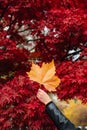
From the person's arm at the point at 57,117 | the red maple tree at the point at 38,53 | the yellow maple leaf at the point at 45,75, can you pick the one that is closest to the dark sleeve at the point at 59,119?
the person's arm at the point at 57,117

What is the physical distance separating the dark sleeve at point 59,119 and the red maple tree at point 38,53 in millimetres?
869

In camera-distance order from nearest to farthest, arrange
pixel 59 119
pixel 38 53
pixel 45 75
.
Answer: pixel 59 119
pixel 45 75
pixel 38 53

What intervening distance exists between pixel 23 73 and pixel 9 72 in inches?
9.9

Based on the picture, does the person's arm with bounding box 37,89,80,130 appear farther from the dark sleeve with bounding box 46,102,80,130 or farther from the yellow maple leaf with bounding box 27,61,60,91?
the yellow maple leaf with bounding box 27,61,60,91

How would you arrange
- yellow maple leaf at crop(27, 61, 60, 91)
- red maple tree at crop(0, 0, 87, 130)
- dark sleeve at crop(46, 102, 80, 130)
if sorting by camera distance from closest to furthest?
1. dark sleeve at crop(46, 102, 80, 130)
2. yellow maple leaf at crop(27, 61, 60, 91)
3. red maple tree at crop(0, 0, 87, 130)

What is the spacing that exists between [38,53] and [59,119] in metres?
2.42

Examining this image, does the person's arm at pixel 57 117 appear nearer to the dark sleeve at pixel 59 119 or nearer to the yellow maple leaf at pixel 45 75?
the dark sleeve at pixel 59 119

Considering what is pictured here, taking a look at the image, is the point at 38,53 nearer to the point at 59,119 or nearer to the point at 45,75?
the point at 45,75

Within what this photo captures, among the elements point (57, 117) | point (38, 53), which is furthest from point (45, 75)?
point (38, 53)

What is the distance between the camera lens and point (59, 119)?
7.69 ft

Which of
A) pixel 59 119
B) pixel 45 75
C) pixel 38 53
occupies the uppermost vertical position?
pixel 38 53

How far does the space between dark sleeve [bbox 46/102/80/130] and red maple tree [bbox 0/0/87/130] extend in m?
0.87

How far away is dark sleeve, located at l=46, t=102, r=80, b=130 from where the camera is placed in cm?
230

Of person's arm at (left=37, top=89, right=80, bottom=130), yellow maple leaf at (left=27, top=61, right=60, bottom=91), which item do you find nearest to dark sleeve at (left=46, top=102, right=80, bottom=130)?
person's arm at (left=37, top=89, right=80, bottom=130)
